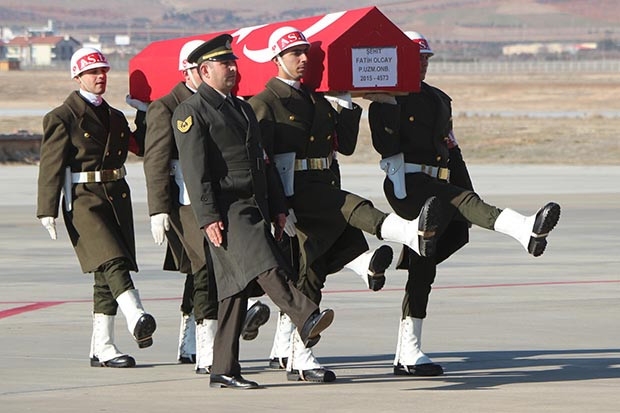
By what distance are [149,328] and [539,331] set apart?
347cm

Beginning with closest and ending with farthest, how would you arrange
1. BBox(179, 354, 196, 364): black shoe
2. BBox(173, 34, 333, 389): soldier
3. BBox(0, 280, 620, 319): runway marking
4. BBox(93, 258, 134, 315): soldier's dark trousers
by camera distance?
BBox(173, 34, 333, 389): soldier < BBox(93, 258, 134, 315): soldier's dark trousers < BBox(179, 354, 196, 364): black shoe < BBox(0, 280, 620, 319): runway marking

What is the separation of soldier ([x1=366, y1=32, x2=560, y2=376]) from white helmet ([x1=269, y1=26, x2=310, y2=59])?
725mm

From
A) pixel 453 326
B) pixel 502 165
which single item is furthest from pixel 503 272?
pixel 502 165

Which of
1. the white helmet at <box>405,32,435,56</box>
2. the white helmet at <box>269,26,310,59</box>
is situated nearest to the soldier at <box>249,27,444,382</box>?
the white helmet at <box>269,26,310,59</box>

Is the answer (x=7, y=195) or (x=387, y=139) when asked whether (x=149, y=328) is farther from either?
(x=7, y=195)

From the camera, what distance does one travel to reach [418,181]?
33.0 feet

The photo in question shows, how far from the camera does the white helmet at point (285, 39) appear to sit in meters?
9.59

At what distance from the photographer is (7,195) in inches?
1082

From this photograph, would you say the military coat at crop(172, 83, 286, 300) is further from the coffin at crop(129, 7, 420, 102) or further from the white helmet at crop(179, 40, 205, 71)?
the white helmet at crop(179, 40, 205, 71)

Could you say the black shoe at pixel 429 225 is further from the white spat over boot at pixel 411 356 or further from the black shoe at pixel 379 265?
the white spat over boot at pixel 411 356

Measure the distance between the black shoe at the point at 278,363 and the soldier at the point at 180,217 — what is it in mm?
369

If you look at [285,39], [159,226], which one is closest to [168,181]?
[159,226]

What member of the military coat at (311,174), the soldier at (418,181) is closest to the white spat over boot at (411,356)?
the soldier at (418,181)

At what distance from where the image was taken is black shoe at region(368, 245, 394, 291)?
370 inches
